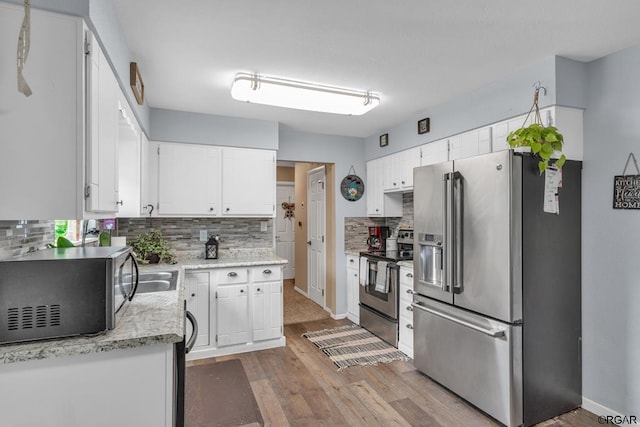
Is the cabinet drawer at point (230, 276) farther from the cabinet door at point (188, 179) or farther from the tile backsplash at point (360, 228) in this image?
the tile backsplash at point (360, 228)

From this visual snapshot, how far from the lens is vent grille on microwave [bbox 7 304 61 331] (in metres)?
1.17

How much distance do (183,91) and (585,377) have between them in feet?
12.3

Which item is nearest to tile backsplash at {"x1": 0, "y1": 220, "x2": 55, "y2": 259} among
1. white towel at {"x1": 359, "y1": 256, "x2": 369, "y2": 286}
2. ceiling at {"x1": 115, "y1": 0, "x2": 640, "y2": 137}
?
ceiling at {"x1": 115, "y1": 0, "x2": 640, "y2": 137}

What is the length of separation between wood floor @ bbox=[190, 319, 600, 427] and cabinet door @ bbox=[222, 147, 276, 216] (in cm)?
148

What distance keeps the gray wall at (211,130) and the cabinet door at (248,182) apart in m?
0.10

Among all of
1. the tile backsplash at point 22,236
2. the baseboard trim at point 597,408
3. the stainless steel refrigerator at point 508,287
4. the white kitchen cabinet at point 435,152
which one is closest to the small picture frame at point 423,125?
the white kitchen cabinet at point 435,152

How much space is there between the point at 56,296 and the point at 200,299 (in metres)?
2.12

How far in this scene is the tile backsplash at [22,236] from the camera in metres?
1.42

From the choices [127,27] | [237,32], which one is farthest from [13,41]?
[237,32]

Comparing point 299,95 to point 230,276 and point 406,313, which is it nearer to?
point 230,276

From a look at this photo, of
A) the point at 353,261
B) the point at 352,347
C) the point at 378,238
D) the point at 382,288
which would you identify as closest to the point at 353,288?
the point at 353,261

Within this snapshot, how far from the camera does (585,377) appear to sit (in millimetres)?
2424

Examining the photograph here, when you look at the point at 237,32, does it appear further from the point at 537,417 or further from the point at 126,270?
the point at 537,417

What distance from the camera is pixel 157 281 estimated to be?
2543mm
